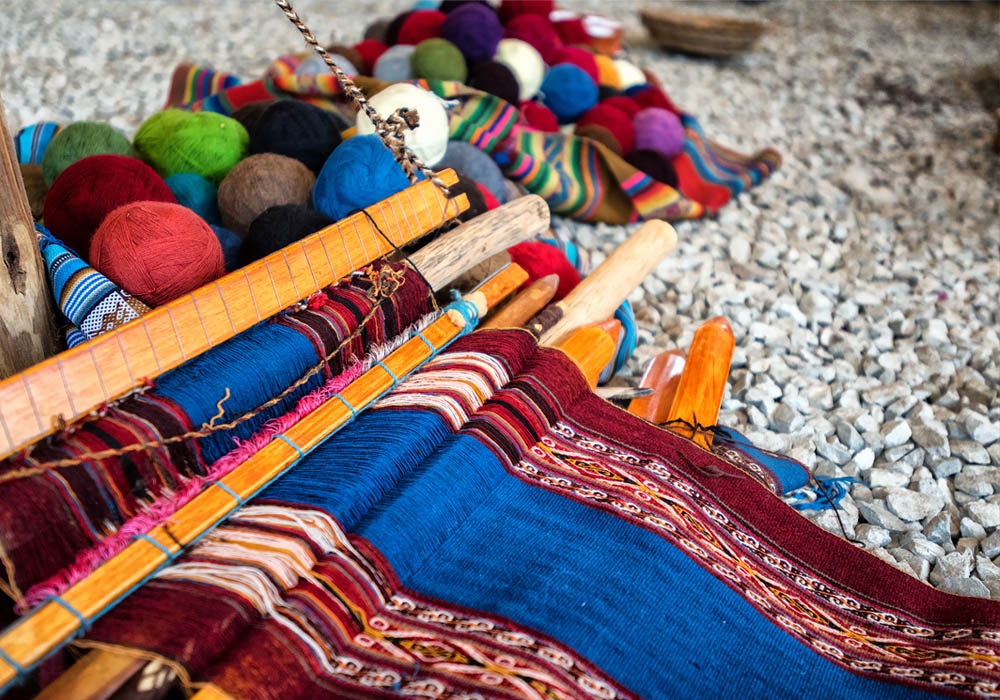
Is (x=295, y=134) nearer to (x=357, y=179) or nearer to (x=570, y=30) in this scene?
(x=357, y=179)

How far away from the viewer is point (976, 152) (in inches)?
136

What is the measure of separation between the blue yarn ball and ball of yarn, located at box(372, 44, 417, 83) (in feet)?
3.94

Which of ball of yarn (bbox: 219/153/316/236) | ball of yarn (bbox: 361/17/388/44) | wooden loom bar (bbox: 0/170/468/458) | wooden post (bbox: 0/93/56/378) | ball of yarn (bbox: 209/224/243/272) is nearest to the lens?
wooden loom bar (bbox: 0/170/468/458)

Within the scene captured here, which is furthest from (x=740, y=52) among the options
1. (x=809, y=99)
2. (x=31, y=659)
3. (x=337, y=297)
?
(x=31, y=659)

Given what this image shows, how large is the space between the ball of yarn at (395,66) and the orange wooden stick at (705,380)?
1.50 meters

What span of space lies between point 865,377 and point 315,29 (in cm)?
371

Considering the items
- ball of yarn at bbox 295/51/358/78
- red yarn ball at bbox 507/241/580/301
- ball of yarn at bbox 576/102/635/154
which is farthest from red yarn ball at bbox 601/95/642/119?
red yarn ball at bbox 507/241/580/301

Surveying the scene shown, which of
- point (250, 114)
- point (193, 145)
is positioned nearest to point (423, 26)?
point (250, 114)

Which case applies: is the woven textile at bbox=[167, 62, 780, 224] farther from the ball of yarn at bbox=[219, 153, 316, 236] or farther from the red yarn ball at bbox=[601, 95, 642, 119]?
the ball of yarn at bbox=[219, 153, 316, 236]

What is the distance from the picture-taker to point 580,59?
122 inches

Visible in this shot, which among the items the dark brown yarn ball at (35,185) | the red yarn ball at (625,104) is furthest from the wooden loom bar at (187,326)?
the red yarn ball at (625,104)

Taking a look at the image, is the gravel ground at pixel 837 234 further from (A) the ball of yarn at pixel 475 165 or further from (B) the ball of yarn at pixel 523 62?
(B) the ball of yarn at pixel 523 62

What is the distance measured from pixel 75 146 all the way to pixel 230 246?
0.57 m

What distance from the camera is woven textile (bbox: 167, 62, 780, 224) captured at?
240cm
